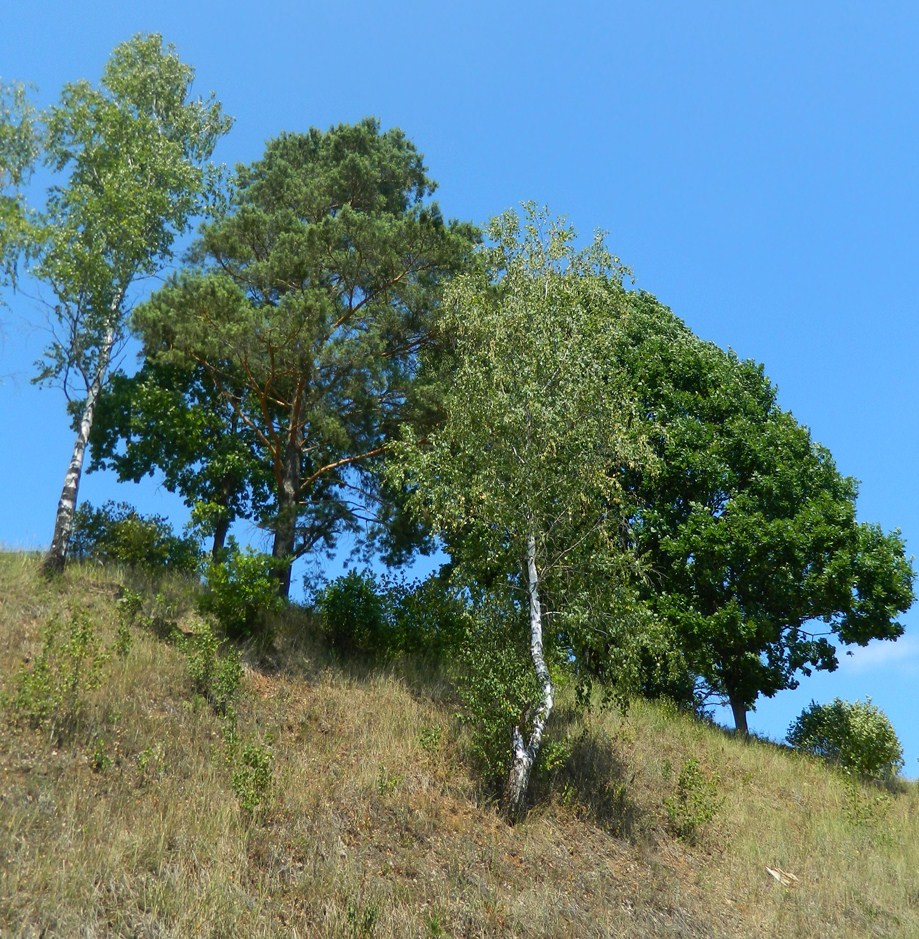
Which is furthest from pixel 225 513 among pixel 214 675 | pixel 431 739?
pixel 431 739

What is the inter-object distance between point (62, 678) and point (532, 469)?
8251 millimetres

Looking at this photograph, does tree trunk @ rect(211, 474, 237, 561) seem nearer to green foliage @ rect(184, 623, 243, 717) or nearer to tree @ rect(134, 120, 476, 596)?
tree @ rect(134, 120, 476, 596)

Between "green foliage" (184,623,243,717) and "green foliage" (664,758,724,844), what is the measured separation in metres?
7.90

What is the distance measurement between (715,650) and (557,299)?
33.6 ft

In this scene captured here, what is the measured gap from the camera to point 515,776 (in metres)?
13.2

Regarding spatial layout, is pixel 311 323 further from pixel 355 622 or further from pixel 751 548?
pixel 751 548

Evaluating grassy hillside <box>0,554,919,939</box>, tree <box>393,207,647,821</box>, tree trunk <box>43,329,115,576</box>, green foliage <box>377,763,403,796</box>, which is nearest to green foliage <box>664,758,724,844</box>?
grassy hillside <box>0,554,919,939</box>

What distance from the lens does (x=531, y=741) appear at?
44.3 ft

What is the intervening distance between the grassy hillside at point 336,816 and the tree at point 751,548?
13.2 feet

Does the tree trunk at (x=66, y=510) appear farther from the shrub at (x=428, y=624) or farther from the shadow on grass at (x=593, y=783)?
the shadow on grass at (x=593, y=783)

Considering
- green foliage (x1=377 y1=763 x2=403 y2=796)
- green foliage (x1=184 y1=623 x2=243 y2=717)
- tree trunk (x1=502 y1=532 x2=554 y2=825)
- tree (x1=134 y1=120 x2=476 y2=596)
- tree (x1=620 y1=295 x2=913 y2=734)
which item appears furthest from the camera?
tree (x1=620 y1=295 x2=913 y2=734)

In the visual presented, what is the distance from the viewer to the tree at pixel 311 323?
17.8m

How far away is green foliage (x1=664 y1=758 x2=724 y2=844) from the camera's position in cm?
1452

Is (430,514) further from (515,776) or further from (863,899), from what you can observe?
(863,899)
